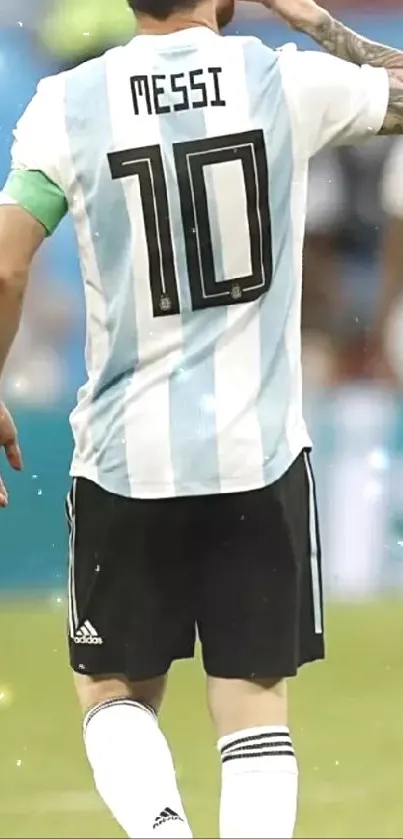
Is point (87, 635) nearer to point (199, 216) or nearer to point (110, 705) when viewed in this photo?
point (110, 705)

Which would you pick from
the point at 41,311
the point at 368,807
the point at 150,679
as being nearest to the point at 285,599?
the point at 150,679

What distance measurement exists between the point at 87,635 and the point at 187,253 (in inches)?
9.5

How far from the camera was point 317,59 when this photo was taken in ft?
3.03

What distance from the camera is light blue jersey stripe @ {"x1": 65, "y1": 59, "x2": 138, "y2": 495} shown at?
2.96ft

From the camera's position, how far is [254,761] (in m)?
0.92

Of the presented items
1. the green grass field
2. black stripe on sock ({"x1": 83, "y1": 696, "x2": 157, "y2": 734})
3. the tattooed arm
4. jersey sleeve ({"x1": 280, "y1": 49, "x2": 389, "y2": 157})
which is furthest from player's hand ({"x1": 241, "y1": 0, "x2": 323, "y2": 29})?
the green grass field

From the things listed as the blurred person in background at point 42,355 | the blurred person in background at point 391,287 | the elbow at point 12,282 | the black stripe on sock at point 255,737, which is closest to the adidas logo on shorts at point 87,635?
the black stripe on sock at point 255,737

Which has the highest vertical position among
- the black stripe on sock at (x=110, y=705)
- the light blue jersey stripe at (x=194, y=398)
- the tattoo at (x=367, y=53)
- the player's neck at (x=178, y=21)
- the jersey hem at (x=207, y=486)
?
the player's neck at (x=178, y=21)

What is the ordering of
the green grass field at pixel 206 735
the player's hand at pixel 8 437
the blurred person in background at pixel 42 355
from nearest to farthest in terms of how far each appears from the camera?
the player's hand at pixel 8 437, the green grass field at pixel 206 735, the blurred person in background at pixel 42 355

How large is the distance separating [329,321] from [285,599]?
68 cm

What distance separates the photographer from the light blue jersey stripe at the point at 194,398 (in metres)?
0.92

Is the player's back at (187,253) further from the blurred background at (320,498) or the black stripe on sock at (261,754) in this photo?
the blurred background at (320,498)

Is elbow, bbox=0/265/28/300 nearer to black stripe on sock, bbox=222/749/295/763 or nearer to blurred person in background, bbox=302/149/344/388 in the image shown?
black stripe on sock, bbox=222/749/295/763

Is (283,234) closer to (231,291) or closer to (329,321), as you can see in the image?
(231,291)
